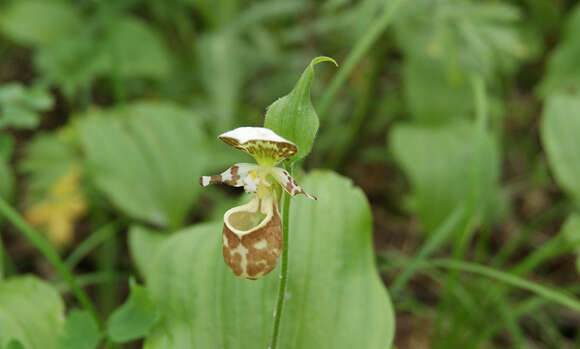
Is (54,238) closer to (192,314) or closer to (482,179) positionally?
(192,314)

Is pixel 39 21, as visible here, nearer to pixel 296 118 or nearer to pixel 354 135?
pixel 354 135

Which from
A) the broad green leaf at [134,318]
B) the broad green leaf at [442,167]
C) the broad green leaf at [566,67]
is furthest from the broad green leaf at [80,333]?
the broad green leaf at [566,67]

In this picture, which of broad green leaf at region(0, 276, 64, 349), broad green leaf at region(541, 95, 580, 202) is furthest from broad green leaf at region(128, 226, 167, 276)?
broad green leaf at region(541, 95, 580, 202)

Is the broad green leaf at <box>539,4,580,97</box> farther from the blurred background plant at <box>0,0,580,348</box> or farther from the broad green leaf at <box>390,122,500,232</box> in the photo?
the broad green leaf at <box>390,122,500,232</box>

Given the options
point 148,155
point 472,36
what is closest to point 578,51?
point 472,36

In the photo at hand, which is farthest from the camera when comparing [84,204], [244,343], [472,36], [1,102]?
[84,204]

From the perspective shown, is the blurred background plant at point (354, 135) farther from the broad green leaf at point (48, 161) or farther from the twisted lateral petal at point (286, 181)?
the twisted lateral petal at point (286, 181)

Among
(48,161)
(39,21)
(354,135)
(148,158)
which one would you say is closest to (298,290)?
(148,158)
